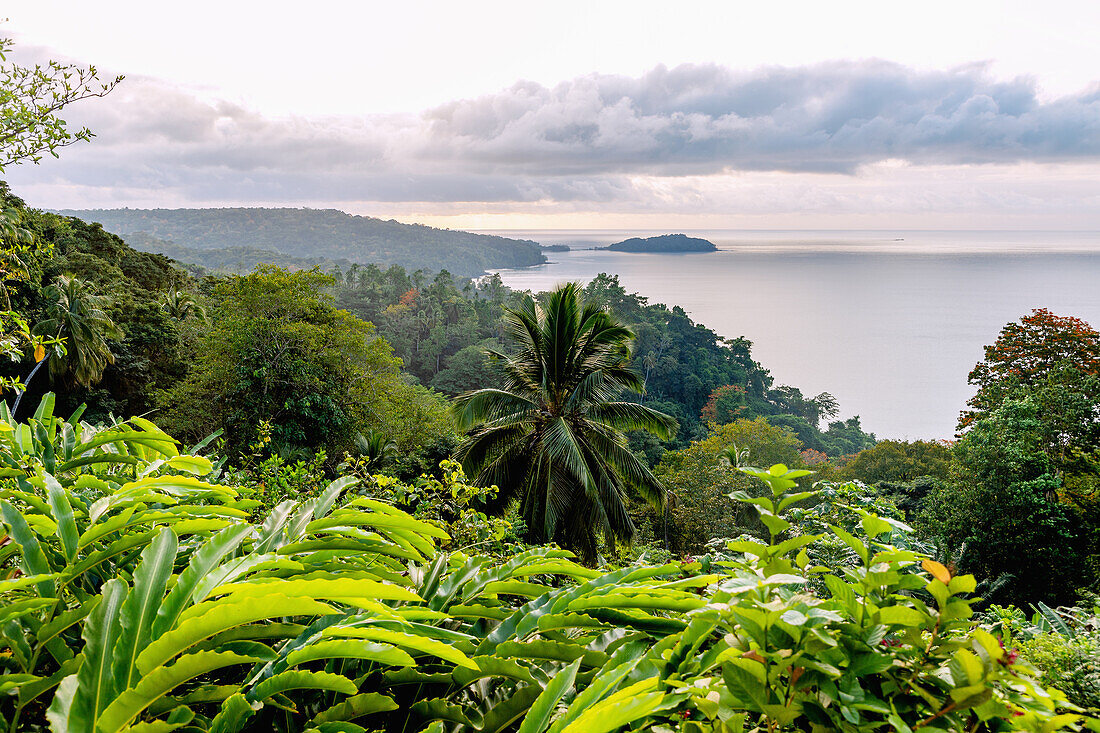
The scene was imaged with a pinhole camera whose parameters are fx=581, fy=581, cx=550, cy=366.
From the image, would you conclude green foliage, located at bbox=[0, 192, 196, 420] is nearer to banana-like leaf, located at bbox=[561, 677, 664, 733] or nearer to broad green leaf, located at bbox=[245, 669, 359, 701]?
broad green leaf, located at bbox=[245, 669, 359, 701]

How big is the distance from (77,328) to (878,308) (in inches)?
4423

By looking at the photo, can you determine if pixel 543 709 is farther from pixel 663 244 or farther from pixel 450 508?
pixel 663 244

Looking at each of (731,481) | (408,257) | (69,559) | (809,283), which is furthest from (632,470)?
(809,283)

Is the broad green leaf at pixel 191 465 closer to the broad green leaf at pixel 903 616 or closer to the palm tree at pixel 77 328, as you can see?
the broad green leaf at pixel 903 616

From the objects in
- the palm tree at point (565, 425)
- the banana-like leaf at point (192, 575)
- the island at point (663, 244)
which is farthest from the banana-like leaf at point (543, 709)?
the island at point (663, 244)

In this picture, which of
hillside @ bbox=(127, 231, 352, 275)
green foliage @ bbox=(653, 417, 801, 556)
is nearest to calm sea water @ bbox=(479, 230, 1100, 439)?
green foliage @ bbox=(653, 417, 801, 556)

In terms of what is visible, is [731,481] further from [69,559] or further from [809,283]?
[809,283]

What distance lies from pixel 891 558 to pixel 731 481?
1726 cm

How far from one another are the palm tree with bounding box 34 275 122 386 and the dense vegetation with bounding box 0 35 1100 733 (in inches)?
3.5

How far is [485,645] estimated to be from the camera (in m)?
1.02

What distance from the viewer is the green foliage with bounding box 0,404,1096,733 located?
68 cm

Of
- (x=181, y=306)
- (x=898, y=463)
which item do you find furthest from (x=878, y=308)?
(x=181, y=306)

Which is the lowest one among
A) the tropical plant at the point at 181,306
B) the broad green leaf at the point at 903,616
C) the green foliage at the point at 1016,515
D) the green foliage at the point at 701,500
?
the green foliage at the point at 701,500

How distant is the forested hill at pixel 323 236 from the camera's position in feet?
402
